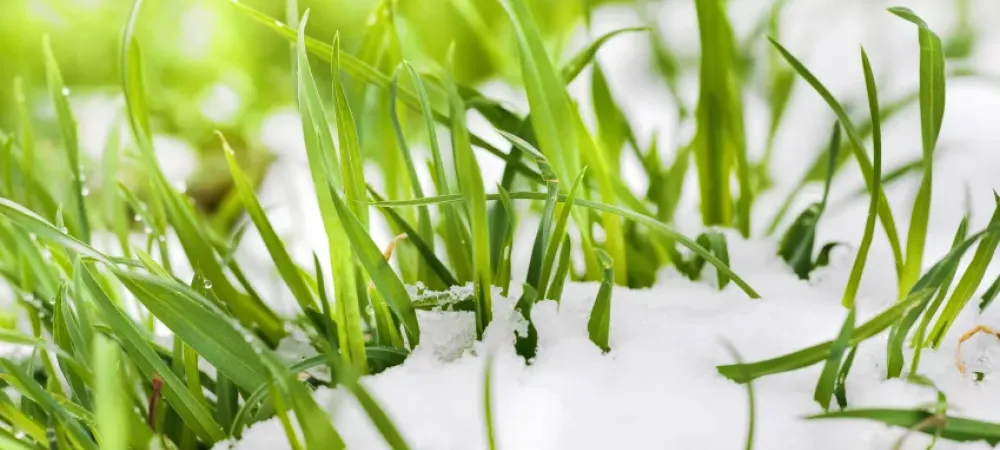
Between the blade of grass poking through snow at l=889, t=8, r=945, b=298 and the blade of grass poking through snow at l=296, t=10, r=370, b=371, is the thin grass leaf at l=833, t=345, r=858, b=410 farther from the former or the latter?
the blade of grass poking through snow at l=296, t=10, r=370, b=371

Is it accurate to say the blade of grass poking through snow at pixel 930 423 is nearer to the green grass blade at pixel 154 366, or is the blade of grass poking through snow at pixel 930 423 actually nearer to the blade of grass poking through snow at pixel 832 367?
the blade of grass poking through snow at pixel 832 367

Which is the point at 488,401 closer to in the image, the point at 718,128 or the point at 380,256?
the point at 380,256

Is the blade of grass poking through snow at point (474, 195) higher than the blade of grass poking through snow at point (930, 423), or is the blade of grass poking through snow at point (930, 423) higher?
the blade of grass poking through snow at point (474, 195)

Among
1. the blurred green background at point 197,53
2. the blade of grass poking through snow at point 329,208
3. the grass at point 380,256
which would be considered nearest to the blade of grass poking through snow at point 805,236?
the grass at point 380,256

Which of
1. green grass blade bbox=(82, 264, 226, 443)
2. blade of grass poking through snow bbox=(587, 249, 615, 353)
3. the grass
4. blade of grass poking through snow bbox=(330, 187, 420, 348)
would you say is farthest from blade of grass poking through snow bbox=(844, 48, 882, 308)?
green grass blade bbox=(82, 264, 226, 443)

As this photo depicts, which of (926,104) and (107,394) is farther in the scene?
(926,104)

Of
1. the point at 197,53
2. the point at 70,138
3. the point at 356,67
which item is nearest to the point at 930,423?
the point at 356,67

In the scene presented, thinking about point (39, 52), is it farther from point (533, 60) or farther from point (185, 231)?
point (533, 60)
